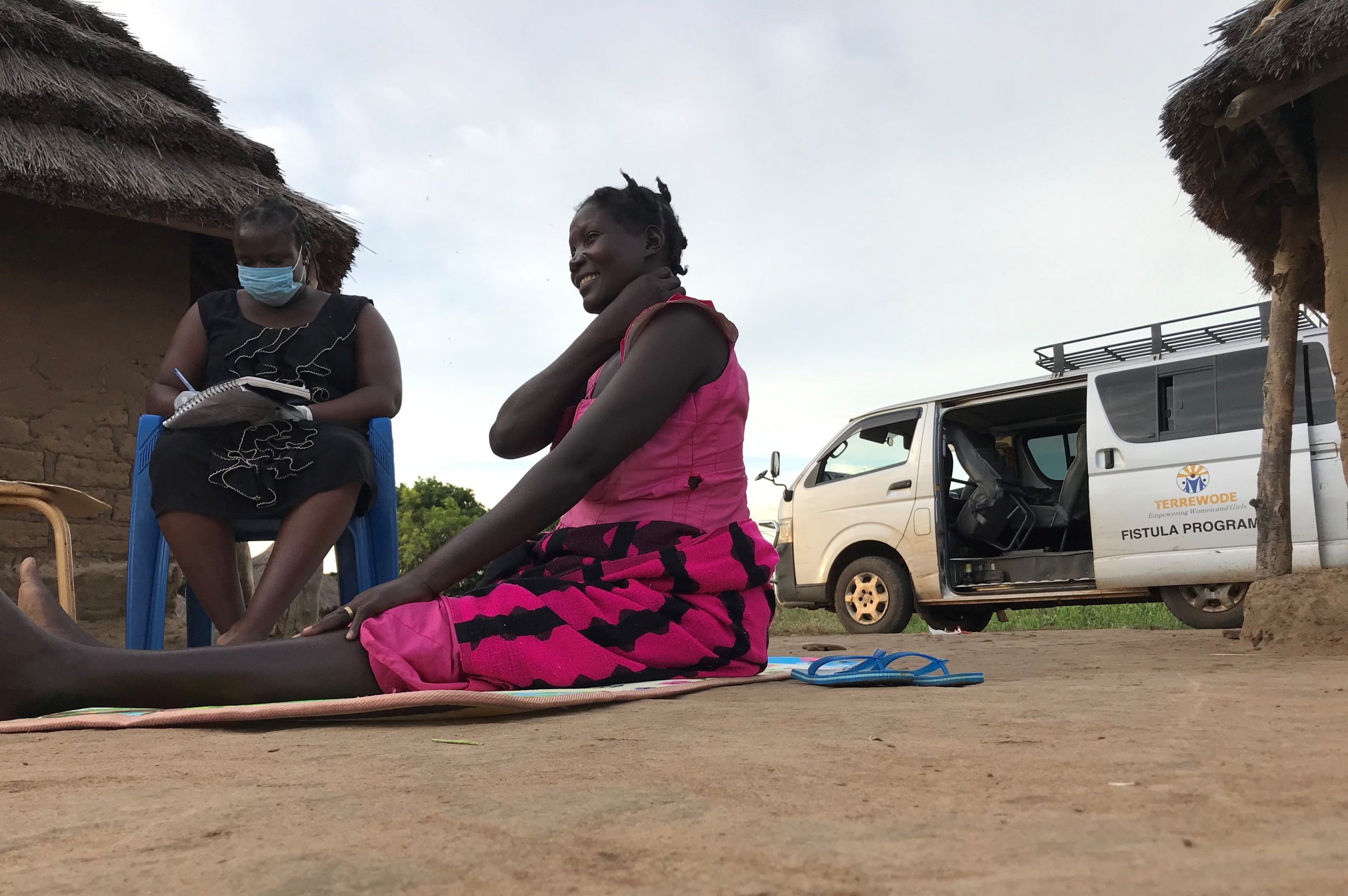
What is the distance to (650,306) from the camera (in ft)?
7.59

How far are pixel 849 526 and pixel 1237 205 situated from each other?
12.2 feet

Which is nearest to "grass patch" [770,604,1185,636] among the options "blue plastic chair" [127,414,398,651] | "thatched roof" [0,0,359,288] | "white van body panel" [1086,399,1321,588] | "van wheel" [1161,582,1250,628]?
"van wheel" [1161,582,1250,628]

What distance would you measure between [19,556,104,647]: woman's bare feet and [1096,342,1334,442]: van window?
20.1ft

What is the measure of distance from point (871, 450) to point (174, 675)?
22.4 feet

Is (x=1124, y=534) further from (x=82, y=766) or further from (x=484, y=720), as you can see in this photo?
(x=82, y=766)

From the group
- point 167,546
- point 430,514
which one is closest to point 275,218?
point 167,546

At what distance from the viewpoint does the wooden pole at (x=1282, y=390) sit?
492cm

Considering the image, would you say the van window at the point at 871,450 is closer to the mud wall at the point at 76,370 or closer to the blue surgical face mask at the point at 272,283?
the mud wall at the point at 76,370

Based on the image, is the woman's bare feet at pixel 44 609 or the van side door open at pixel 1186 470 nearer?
the woman's bare feet at pixel 44 609

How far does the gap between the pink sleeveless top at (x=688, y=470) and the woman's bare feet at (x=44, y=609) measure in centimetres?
99

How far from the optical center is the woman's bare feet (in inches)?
79.0

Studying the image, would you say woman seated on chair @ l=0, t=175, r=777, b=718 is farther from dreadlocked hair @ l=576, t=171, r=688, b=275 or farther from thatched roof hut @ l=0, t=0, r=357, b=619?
thatched roof hut @ l=0, t=0, r=357, b=619

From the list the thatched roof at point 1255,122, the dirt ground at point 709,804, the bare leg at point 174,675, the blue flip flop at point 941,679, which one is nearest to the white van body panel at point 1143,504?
the thatched roof at point 1255,122

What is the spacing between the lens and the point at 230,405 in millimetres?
2639
